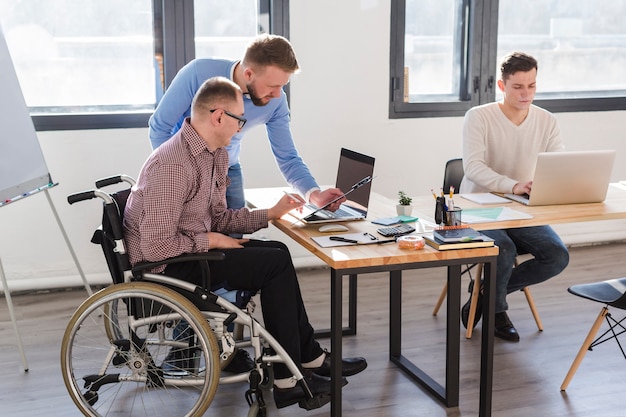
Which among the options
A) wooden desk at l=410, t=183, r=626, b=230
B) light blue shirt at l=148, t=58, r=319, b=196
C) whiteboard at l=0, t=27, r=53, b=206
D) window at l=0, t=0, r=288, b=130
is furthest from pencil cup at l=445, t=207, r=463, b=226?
window at l=0, t=0, r=288, b=130

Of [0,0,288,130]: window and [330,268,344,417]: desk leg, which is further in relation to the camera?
[0,0,288,130]: window

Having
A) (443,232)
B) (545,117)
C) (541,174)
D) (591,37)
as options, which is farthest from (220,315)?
(591,37)

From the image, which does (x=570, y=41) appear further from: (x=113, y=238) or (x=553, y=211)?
(x=113, y=238)

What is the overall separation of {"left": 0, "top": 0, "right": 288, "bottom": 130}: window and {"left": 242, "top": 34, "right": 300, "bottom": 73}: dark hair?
1.70 m

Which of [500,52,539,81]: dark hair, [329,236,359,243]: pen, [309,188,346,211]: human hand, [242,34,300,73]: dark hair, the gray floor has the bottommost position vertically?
the gray floor

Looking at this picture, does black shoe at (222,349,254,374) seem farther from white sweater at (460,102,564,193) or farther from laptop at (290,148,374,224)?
white sweater at (460,102,564,193)

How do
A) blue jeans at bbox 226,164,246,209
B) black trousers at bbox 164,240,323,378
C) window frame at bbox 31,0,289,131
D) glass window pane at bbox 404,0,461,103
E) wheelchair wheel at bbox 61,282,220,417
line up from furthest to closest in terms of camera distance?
glass window pane at bbox 404,0,461,103, window frame at bbox 31,0,289,131, blue jeans at bbox 226,164,246,209, black trousers at bbox 164,240,323,378, wheelchair wheel at bbox 61,282,220,417

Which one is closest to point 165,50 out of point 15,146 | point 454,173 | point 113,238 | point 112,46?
point 112,46

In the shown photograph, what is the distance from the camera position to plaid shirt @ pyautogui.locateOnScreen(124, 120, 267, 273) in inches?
101

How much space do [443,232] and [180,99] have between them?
116 centimetres

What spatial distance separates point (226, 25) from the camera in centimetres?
463

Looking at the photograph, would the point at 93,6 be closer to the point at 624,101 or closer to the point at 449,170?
the point at 449,170

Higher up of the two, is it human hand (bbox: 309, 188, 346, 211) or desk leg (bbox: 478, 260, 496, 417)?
human hand (bbox: 309, 188, 346, 211)

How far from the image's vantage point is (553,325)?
3.83 m
